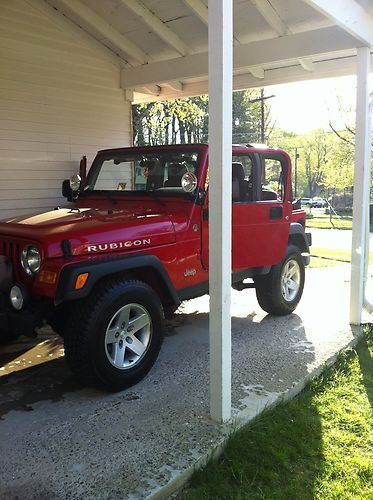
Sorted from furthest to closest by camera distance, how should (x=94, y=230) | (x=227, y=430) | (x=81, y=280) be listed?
(x=94, y=230) → (x=81, y=280) → (x=227, y=430)

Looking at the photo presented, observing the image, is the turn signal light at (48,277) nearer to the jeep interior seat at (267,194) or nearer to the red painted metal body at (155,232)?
the red painted metal body at (155,232)

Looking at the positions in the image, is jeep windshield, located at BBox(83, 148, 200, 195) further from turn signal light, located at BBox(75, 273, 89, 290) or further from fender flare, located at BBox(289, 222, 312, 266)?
fender flare, located at BBox(289, 222, 312, 266)

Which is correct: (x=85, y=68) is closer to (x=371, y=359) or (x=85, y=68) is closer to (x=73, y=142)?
(x=73, y=142)

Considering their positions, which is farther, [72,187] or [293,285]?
[293,285]

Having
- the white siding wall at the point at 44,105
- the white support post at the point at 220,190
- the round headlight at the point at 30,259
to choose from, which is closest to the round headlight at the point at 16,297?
the round headlight at the point at 30,259

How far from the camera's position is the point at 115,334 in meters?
3.47

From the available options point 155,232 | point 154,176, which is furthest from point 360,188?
point 155,232

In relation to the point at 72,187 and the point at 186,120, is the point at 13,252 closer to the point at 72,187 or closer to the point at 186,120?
the point at 72,187

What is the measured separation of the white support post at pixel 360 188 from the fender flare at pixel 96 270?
7.67 ft

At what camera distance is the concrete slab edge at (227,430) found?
2465 mm

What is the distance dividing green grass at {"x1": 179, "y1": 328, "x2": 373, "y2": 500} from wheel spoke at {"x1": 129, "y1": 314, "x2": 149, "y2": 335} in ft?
3.56

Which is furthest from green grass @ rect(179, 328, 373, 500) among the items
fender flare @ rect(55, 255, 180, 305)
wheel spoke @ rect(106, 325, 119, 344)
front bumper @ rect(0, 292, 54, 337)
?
front bumper @ rect(0, 292, 54, 337)

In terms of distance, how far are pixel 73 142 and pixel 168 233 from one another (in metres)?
3.67

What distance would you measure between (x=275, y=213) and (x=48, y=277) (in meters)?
2.69
